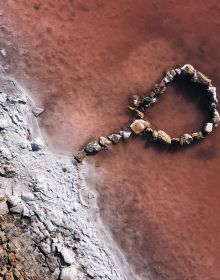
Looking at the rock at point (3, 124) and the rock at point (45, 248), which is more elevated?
the rock at point (3, 124)

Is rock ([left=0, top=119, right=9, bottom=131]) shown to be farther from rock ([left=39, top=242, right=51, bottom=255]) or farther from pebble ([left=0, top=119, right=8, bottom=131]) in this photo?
rock ([left=39, top=242, right=51, bottom=255])

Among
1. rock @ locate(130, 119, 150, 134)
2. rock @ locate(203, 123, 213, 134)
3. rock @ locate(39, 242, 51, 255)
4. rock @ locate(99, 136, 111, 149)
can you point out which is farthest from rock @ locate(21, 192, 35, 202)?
rock @ locate(203, 123, 213, 134)

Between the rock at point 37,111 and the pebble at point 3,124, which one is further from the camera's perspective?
the rock at point 37,111

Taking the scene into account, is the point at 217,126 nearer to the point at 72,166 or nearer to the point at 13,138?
the point at 72,166

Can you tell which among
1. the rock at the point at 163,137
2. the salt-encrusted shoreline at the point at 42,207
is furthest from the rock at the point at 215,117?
the salt-encrusted shoreline at the point at 42,207

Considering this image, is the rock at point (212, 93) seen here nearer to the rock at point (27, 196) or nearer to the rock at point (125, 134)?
the rock at point (125, 134)

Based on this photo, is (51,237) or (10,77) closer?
(51,237)

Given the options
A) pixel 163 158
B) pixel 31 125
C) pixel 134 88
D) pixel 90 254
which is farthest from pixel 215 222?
pixel 31 125

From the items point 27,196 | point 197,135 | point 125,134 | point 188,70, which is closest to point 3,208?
point 27,196
